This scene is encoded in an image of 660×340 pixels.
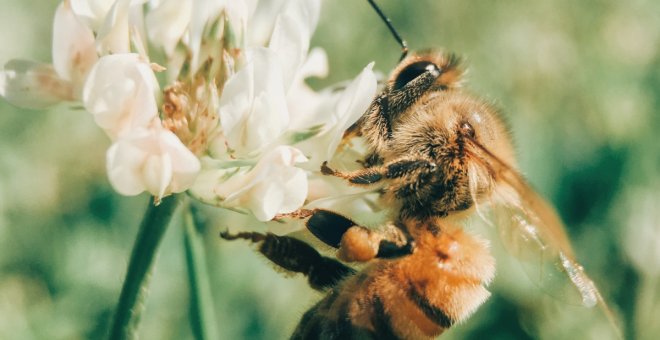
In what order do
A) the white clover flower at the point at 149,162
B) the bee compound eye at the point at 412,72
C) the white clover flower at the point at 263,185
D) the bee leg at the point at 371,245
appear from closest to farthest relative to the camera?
the white clover flower at the point at 149,162 < the white clover flower at the point at 263,185 < the bee leg at the point at 371,245 < the bee compound eye at the point at 412,72

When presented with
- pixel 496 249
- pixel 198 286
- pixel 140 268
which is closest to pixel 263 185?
pixel 140 268

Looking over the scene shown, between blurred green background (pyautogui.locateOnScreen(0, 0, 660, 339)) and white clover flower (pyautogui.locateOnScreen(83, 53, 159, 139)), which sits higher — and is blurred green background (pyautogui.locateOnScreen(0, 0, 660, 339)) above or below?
below

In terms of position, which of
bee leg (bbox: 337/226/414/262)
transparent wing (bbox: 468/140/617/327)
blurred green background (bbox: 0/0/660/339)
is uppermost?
transparent wing (bbox: 468/140/617/327)

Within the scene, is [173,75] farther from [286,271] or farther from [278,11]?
[286,271]

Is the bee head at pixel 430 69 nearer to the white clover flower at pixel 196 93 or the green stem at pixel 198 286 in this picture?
the white clover flower at pixel 196 93

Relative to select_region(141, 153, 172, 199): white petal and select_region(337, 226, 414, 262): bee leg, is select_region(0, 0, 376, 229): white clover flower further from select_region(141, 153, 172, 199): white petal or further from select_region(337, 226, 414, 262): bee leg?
select_region(337, 226, 414, 262): bee leg

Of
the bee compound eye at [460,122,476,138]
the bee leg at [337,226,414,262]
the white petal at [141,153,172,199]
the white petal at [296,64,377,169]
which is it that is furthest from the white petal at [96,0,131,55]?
the bee compound eye at [460,122,476,138]

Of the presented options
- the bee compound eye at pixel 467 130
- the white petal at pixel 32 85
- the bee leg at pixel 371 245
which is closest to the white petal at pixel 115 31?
the white petal at pixel 32 85

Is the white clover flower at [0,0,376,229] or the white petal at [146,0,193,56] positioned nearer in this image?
the white clover flower at [0,0,376,229]
